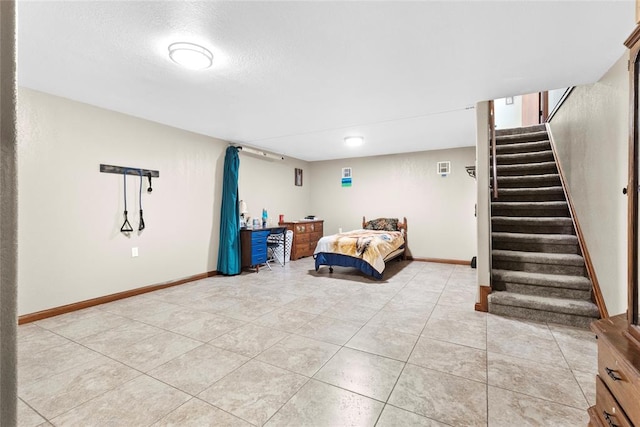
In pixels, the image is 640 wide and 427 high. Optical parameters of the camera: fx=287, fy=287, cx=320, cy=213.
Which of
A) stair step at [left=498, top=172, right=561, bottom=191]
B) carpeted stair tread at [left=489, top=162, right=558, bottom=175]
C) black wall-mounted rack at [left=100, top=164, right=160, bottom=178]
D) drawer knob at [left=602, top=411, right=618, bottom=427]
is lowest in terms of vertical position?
drawer knob at [left=602, top=411, right=618, bottom=427]

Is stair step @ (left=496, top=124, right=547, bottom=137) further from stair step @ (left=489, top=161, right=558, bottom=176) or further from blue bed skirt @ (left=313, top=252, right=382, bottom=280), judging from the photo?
blue bed skirt @ (left=313, top=252, right=382, bottom=280)

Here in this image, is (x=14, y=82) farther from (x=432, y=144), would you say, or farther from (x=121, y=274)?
(x=432, y=144)

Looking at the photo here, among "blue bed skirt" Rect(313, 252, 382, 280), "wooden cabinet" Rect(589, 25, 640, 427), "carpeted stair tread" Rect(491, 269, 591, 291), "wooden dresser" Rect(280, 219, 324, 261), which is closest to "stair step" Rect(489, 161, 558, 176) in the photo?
"carpeted stair tread" Rect(491, 269, 591, 291)

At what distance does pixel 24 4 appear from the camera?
1.70 m

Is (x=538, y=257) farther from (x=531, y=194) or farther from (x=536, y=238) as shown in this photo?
(x=531, y=194)

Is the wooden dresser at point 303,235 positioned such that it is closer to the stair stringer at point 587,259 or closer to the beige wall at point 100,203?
the beige wall at point 100,203

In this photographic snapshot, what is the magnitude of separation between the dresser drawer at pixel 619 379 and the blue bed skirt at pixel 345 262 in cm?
324

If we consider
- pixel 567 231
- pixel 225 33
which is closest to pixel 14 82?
pixel 225 33

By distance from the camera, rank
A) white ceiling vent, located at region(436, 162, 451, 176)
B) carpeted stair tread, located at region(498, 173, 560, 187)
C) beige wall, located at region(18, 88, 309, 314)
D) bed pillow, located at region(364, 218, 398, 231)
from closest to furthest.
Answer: beige wall, located at region(18, 88, 309, 314), carpeted stair tread, located at region(498, 173, 560, 187), white ceiling vent, located at region(436, 162, 451, 176), bed pillow, located at region(364, 218, 398, 231)

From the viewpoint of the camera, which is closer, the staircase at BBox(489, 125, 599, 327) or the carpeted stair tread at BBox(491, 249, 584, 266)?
the staircase at BBox(489, 125, 599, 327)

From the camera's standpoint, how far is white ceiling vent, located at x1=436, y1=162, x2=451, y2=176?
5766mm

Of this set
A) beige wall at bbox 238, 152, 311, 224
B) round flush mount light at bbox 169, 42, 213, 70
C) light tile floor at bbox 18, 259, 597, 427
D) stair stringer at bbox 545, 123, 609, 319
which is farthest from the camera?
beige wall at bbox 238, 152, 311, 224

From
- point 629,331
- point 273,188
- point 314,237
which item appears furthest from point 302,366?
point 314,237

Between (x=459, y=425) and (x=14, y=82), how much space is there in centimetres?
211
